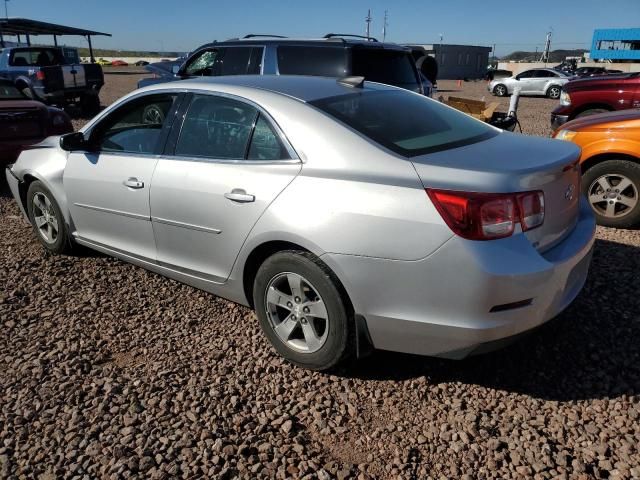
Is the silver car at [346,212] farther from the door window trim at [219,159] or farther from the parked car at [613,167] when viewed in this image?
the parked car at [613,167]

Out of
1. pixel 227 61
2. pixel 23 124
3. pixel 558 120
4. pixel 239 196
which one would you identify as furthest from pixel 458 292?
pixel 558 120

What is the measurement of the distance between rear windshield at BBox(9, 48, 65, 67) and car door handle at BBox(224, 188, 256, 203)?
13638mm

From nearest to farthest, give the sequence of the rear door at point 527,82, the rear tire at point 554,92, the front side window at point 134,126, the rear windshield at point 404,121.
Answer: the rear windshield at point 404,121 → the front side window at point 134,126 → the rear tire at point 554,92 → the rear door at point 527,82

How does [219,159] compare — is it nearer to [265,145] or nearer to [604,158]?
[265,145]

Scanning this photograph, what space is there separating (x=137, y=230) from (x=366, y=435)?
6.95ft

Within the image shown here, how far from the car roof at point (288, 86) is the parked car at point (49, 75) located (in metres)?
11.5

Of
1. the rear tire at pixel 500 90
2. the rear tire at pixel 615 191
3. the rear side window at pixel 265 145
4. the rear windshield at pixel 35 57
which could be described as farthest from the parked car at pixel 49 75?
the rear tire at pixel 500 90

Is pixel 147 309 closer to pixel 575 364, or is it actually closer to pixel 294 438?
pixel 294 438

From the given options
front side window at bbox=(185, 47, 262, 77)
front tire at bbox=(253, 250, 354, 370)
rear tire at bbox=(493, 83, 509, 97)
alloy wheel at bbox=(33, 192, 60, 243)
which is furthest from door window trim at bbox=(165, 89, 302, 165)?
rear tire at bbox=(493, 83, 509, 97)

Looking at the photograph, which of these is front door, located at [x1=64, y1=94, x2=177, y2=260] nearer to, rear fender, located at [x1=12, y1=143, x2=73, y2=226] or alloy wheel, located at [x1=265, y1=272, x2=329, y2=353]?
rear fender, located at [x1=12, y1=143, x2=73, y2=226]

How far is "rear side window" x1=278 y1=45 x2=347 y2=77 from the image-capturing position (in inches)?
279

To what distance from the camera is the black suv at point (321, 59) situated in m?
7.10

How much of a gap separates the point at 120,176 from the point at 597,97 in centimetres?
808

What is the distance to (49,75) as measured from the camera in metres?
13.5
